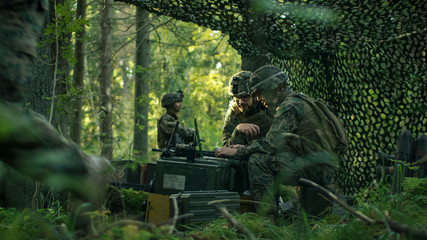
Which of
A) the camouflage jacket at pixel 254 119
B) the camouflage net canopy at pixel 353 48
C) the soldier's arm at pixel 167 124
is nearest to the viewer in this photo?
the camouflage net canopy at pixel 353 48

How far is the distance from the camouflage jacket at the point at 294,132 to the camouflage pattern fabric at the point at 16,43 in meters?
3.13

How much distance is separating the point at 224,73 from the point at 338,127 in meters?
13.8

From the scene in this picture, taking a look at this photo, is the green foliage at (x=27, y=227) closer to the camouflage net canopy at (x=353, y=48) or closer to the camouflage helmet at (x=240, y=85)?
the camouflage net canopy at (x=353, y=48)

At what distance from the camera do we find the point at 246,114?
235 inches

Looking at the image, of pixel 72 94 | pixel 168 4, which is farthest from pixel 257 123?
pixel 72 94

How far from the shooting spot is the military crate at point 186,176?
13.2ft

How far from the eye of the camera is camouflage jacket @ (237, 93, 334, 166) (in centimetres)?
454

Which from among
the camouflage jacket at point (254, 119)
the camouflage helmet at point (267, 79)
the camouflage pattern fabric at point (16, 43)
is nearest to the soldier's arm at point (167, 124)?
the camouflage jacket at point (254, 119)

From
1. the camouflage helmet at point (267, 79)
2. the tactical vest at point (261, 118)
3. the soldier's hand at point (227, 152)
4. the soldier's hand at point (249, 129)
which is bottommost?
the soldier's hand at point (227, 152)

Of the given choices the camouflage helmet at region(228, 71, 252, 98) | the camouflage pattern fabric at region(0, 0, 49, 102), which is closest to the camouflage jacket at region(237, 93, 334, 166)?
the camouflage helmet at region(228, 71, 252, 98)

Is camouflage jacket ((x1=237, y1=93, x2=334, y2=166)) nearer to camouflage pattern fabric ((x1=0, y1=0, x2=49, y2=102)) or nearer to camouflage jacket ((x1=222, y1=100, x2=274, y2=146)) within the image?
camouflage jacket ((x1=222, y1=100, x2=274, y2=146))

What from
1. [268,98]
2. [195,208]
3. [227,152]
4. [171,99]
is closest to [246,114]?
[268,98]

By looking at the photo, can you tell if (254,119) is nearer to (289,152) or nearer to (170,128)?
(289,152)

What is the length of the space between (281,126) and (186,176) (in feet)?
4.14
